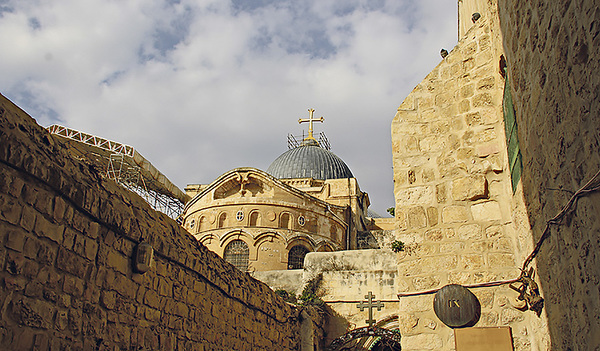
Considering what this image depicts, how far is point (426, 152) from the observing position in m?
5.68

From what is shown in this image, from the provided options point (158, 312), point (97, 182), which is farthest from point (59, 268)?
point (158, 312)

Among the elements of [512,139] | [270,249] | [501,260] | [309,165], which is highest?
[309,165]

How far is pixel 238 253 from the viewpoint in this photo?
2091cm

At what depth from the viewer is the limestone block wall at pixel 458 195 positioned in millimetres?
4797

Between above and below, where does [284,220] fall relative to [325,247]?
above

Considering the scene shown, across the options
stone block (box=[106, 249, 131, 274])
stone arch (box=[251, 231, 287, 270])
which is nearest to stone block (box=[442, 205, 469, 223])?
stone block (box=[106, 249, 131, 274])

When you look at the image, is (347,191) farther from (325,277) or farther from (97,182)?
(97,182)

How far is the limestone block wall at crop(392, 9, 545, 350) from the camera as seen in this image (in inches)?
189

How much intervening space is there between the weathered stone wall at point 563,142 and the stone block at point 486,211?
94 centimetres

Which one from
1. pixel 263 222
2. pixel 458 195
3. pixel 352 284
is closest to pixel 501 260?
pixel 458 195

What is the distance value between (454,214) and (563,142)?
240cm

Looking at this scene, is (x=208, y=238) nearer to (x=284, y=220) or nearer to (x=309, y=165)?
(x=284, y=220)

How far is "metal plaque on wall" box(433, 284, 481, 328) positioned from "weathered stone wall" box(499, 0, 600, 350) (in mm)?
981

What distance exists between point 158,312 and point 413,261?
2.62 m
